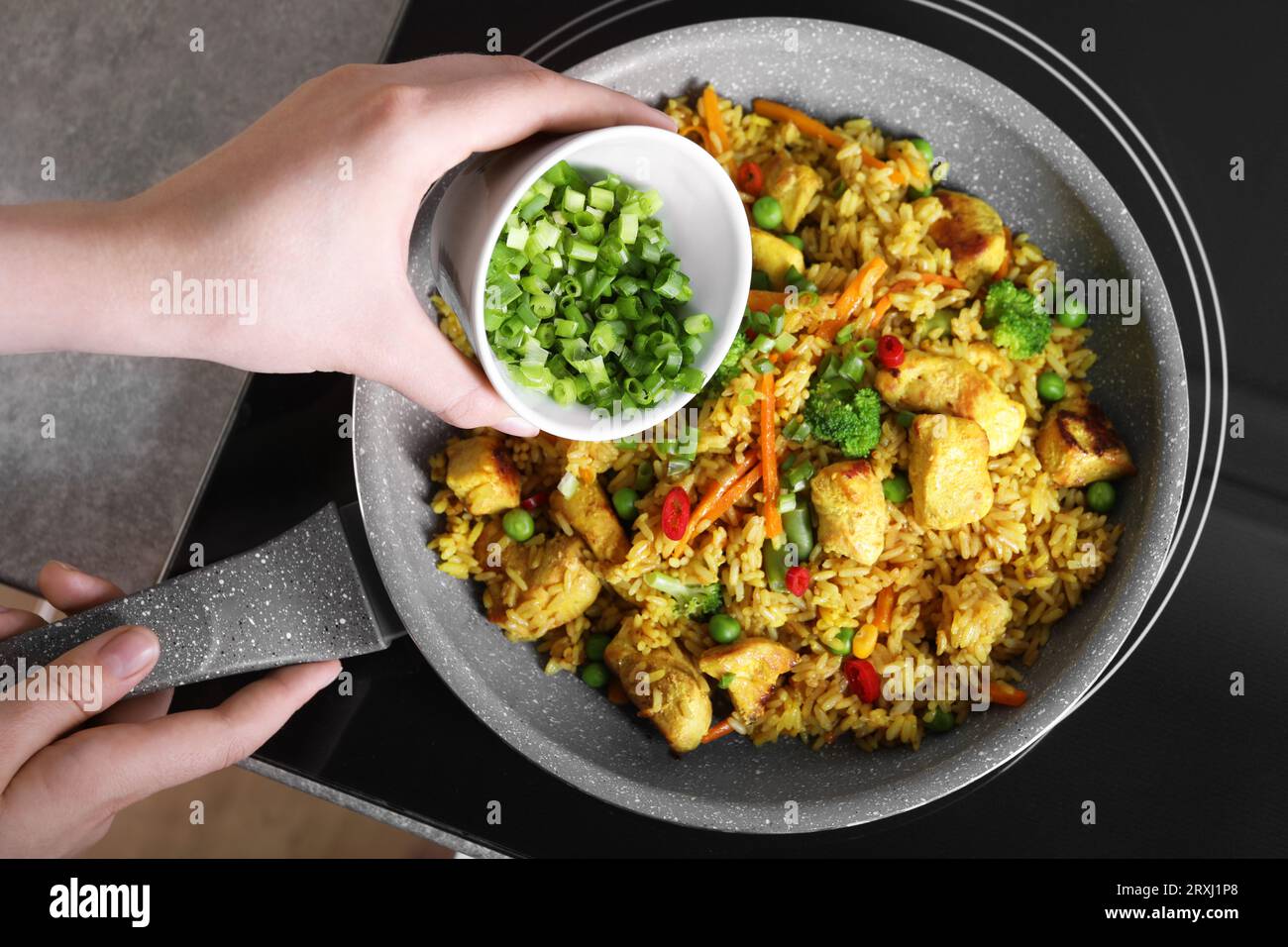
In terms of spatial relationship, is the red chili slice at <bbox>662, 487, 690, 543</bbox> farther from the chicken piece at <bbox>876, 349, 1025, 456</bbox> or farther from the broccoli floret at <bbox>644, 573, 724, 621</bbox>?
the chicken piece at <bbox>876, 349, 1025, 456</bbox>

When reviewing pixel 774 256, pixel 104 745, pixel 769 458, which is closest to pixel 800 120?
pixel 774 256

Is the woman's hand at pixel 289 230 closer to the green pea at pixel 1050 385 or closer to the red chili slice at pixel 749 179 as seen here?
the red chili slice at pixel 749 179

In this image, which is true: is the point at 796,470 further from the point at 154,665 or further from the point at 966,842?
the point at 154,665

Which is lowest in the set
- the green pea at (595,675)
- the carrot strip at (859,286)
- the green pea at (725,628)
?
the green pea at (595,675)

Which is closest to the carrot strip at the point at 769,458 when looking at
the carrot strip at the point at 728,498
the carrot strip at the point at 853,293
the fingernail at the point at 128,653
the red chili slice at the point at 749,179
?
the carrot strip at the point at 728,498

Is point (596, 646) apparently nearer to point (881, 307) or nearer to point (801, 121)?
point (881, 307)

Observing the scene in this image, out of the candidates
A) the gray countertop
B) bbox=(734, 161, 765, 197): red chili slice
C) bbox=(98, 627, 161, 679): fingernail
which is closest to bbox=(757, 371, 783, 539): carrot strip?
bbox=(734, 161, 765, 197): red chili slice
